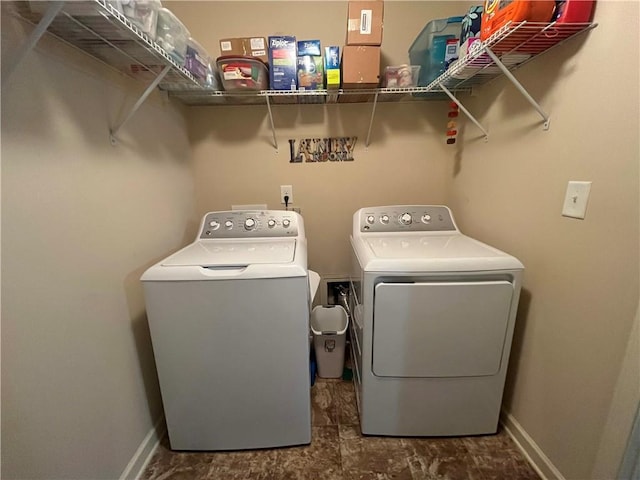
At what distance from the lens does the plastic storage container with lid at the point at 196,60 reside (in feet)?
4.26

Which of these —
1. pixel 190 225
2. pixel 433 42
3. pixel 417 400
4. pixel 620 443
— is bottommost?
pixel 417 400

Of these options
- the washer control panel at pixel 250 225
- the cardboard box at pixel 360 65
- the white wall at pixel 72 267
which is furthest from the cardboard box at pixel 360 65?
the white wall at pixel 72 267

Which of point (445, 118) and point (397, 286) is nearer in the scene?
point (397, 286)

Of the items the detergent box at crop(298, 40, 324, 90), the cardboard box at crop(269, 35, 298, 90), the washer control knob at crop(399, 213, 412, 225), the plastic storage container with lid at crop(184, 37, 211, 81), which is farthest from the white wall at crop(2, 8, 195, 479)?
the washer control knob at crop(399, 213, 412, 225)

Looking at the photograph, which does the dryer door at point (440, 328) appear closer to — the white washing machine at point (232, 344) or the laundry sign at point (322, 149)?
the white washing machine at point (232, 344)

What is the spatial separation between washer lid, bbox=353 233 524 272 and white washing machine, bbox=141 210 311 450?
1.05 ft

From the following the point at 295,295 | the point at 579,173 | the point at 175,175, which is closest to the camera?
the point at 579,173

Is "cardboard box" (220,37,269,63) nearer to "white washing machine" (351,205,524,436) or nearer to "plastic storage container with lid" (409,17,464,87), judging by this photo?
"plastic storage container with lid" (409,17,464,87)

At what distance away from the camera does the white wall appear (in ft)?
2.49

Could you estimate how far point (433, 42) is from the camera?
1.53m

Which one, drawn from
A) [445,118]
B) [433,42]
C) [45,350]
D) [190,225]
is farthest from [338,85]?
[45,350]

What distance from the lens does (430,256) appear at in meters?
1.20

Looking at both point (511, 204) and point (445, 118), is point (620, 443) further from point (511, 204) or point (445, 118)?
point (445, 118)

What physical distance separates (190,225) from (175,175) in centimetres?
36
